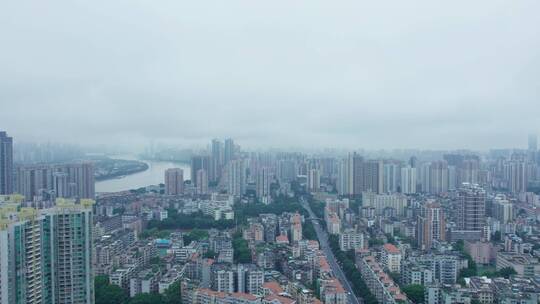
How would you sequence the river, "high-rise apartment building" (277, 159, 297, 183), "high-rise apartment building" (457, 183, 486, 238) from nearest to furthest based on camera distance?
"high-rise apartment building" (457, 183, 486, 238), the river, "high-rise apartment building" (277, 159, 297, 183)

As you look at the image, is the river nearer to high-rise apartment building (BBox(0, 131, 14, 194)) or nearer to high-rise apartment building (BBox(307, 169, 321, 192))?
high-rise apartment building (BBox(0, 131, 14, 194))

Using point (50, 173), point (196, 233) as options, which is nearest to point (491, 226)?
point (196, 233)

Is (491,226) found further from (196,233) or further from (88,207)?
(88,207)

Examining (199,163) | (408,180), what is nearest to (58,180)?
(199,163)

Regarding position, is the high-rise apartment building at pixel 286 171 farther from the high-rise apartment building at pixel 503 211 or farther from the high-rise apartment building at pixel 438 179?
the high-rise apartment building at pixel 503 211

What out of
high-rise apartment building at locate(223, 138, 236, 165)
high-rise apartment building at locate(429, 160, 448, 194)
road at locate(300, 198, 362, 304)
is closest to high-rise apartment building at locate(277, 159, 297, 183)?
high-rise apartment building at locate(223, 138, 236, 165)
